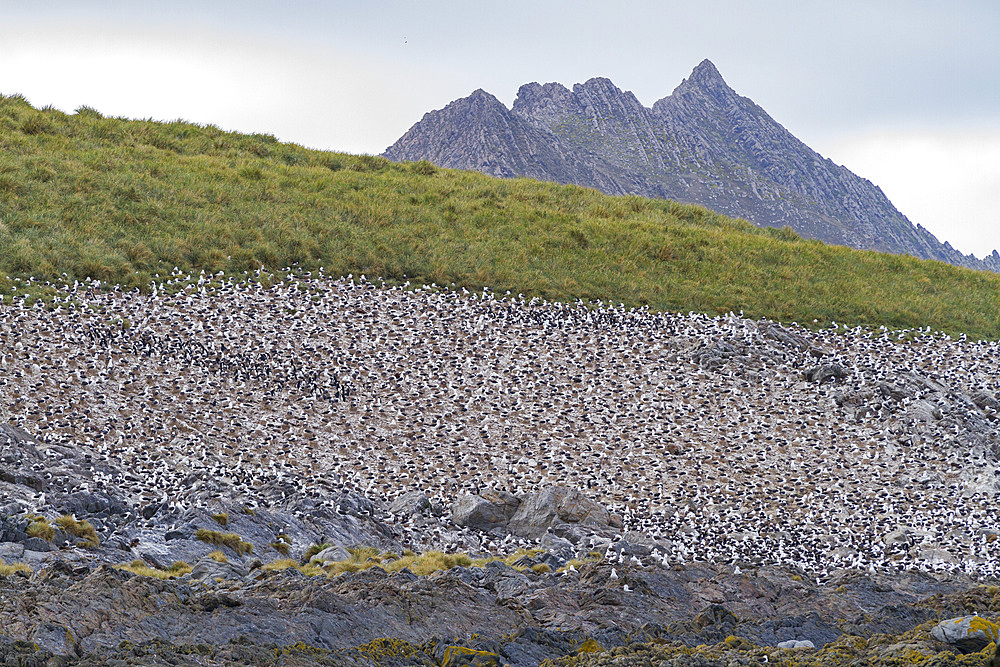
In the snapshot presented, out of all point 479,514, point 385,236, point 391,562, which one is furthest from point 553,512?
point 385,236

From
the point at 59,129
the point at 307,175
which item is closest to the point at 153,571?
the point at 307,175

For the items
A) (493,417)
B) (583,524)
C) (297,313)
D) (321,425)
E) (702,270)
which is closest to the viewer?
(583,524)

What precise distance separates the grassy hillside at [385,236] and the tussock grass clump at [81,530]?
41.6 ft

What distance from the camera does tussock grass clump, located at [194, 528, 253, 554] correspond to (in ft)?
38.6

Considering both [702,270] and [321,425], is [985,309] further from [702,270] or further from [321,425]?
[321,425]

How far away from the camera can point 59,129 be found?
114ft

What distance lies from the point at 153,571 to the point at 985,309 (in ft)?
108

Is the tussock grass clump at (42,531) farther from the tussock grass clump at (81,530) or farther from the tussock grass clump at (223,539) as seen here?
the tussock grass clump at (223,539)

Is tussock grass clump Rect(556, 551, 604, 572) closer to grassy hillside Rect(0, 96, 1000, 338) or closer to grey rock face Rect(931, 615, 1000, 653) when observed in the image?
grey rock face Rect(931, 615, 1000, 653)

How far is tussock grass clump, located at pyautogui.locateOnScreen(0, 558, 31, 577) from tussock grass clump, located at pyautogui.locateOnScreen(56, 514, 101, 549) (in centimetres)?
141

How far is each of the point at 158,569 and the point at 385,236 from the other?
66.6 ft

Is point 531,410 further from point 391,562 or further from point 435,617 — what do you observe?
point 435,617

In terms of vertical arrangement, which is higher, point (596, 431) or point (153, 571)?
point (596, 431)

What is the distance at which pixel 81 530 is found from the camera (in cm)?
1107
